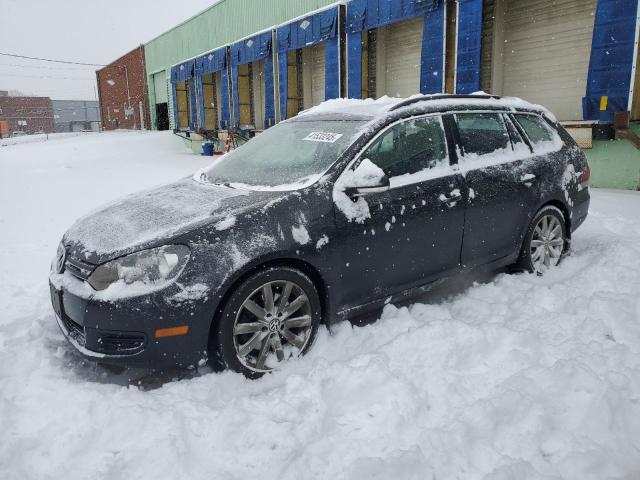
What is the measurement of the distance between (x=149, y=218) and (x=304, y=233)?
0.97 m

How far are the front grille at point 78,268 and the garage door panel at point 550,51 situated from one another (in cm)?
1011

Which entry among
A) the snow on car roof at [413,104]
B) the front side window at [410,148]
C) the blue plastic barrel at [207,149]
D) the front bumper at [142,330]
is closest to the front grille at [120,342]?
the front bumper at [142,330]

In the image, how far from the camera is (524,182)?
4145mm

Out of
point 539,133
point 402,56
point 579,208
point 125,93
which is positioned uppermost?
point 125,93

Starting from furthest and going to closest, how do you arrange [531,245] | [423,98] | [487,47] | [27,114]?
1. [27,114]
2. [487,47]
3. [531,245]
4. [423,98]

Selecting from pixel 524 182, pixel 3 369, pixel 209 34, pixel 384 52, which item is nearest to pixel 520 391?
pixel 524 182

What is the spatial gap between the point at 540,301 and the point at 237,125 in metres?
18.6

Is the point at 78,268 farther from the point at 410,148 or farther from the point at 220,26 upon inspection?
the point at 220,26

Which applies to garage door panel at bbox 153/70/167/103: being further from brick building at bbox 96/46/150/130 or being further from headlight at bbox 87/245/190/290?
headlight at bbox 87/245/190/290

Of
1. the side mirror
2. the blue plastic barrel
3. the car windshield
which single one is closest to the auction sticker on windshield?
the car windshield

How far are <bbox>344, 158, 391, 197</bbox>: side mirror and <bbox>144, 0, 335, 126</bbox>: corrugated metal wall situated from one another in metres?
13.7

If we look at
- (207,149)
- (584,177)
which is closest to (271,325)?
(584,177)

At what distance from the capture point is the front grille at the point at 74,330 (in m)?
2.76

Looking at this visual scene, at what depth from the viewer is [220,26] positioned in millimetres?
22281
